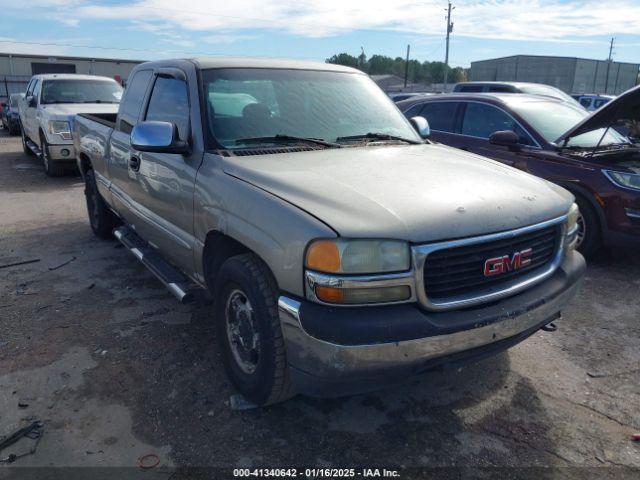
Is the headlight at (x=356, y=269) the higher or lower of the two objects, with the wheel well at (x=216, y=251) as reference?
higher

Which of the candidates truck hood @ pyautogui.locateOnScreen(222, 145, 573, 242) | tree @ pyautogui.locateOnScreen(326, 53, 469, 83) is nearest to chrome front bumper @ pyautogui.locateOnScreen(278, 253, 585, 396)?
truck hood @ pyautogui.locateOnScreen(222, 145, 573, 242)

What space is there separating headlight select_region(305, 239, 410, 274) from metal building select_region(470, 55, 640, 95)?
51.3m

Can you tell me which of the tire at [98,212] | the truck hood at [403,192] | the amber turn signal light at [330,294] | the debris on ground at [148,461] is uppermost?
the truck hood at [403,192]

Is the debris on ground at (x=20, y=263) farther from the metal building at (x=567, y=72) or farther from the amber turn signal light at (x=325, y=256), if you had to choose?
the metal building at (x=567, y=72)

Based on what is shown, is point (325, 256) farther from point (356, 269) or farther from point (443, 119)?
point (443, 119)

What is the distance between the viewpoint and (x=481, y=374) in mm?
3367

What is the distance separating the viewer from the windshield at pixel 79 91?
1091 cm

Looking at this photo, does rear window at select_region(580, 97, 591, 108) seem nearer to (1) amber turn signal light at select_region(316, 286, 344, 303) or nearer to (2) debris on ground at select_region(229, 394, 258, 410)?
(2) debris on ground at select_region(229, 394, 258, 410)

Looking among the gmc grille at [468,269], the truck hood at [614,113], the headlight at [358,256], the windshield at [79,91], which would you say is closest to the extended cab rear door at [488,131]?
the truck hood at [614,113]

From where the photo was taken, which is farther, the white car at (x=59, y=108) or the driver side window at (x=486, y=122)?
the white car at (x=59, y=108)

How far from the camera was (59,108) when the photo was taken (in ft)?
33.3

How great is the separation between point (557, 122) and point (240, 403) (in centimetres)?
533

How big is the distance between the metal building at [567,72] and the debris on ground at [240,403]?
5120 centimetres

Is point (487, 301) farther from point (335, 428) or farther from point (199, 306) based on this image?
point (199, 306)
